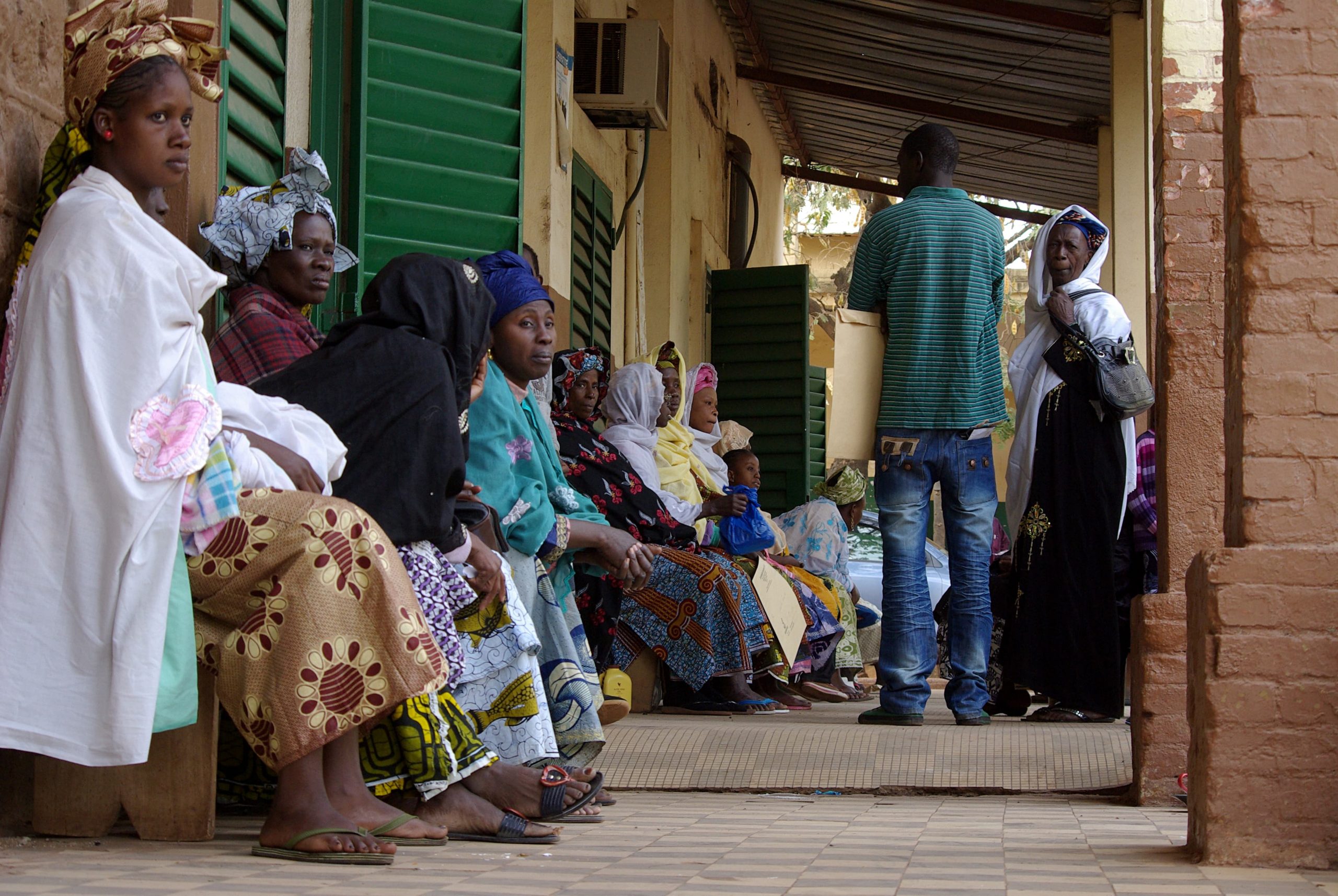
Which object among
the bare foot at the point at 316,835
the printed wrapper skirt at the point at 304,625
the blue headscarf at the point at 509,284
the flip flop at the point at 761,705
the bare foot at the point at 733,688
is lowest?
the flip flop at the point at 761,705

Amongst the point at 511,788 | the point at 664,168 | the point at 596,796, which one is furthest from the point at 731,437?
the point at 511,788

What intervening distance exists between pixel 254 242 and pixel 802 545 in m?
5.27

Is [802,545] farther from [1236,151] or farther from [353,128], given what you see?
[1236,151]

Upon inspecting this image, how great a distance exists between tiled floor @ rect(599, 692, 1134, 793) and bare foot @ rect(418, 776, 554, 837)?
1.62m

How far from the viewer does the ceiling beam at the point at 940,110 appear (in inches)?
496

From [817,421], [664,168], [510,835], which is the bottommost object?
[510,835]

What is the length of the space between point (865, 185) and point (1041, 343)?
33.1ft

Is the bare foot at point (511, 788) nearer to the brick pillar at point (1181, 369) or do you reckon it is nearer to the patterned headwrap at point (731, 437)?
the brick pillar at point (1181, 369)

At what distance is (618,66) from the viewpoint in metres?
9.01

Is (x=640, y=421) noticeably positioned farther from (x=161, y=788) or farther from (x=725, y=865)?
(x=725, y=865)

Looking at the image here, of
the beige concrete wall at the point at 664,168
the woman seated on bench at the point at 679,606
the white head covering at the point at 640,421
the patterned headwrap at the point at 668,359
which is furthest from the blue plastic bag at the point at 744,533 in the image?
the beige concrete wall at the point at 664,168

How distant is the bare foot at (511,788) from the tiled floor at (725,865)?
10cm

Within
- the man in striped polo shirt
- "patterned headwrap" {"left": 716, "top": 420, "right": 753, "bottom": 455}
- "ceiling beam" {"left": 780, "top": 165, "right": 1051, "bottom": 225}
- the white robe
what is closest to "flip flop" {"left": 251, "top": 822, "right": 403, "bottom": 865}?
the white robe

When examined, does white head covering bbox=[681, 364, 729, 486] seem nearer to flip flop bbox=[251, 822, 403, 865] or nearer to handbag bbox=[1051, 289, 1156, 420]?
handbag bbox=[1051, 289, 1156, 420]
